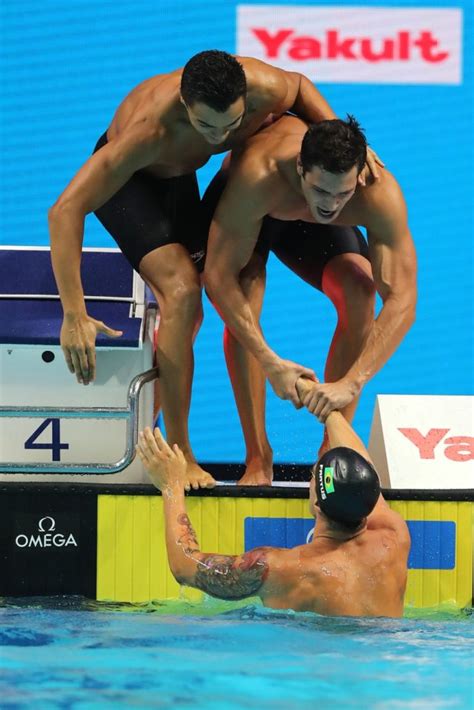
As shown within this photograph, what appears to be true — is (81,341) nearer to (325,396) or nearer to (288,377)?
(288,377)

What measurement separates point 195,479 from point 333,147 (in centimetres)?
116

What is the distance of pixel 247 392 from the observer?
4355mm

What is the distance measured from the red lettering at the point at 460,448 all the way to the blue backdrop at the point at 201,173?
256 cm

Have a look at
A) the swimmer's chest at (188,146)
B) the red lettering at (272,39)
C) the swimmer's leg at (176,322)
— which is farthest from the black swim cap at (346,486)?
the red lettering at (272,39)

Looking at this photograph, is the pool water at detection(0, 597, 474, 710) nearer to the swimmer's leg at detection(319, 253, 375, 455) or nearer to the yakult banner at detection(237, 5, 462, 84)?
the swimmer's leg at detection(319, 253, 375, 455)

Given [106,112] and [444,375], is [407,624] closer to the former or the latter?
[444,375]

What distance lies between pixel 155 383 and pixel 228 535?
747 mm

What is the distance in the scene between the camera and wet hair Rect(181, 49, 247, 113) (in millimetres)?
3695

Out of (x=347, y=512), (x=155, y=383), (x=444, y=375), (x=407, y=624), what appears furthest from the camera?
A: (x=444, y=375)

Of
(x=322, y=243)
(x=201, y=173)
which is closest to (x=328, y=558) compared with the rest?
(x=322, y=243)

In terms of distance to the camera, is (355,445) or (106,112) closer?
(355,445)

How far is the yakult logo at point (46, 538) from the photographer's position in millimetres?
4129

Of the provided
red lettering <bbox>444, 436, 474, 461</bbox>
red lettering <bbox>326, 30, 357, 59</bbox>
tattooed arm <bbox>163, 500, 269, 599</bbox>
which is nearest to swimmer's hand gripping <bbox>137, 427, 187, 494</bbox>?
tattooed arm <bbox>163, 500, 269, 599</bbox>

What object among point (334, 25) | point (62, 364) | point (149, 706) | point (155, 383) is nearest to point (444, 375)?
point (334, 25)
